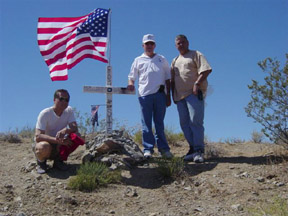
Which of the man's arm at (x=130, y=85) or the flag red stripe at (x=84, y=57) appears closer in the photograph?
the man's arm at (x=130, y=85)

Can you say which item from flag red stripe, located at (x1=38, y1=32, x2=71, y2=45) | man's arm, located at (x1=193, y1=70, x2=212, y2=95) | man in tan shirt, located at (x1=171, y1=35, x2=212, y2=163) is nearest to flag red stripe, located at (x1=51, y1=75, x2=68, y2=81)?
flag red stripe, located at (x1=38, y1=32, x2=71, y2=45)

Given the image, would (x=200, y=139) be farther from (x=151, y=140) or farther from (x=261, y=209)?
(x=261, y=209)

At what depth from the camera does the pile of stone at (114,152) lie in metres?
7.50

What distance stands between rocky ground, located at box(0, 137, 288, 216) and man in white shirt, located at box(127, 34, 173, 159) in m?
0.54

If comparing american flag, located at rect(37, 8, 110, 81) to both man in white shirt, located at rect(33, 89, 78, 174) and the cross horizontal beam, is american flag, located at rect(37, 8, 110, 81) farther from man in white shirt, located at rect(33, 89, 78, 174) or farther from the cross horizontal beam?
man in white shirt, located at rect(33, 89, 78, 174)

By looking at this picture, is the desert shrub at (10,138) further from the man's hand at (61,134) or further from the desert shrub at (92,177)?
the desert shrub at (92,177)

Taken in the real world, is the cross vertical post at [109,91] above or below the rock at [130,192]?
above

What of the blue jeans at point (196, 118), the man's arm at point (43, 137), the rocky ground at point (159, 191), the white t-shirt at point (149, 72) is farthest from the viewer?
the white t-shirt at point (149, 72)

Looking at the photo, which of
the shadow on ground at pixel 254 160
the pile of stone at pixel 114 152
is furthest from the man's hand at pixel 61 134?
the shadow on ground at pixel 254 160

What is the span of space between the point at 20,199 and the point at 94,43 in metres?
3.51

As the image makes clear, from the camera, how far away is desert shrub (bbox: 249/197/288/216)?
5148 mm

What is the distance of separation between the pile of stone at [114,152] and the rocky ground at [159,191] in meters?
0.22

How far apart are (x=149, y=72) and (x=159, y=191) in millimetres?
2281

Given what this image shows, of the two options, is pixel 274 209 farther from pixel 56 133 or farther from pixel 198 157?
pixel 56 133
